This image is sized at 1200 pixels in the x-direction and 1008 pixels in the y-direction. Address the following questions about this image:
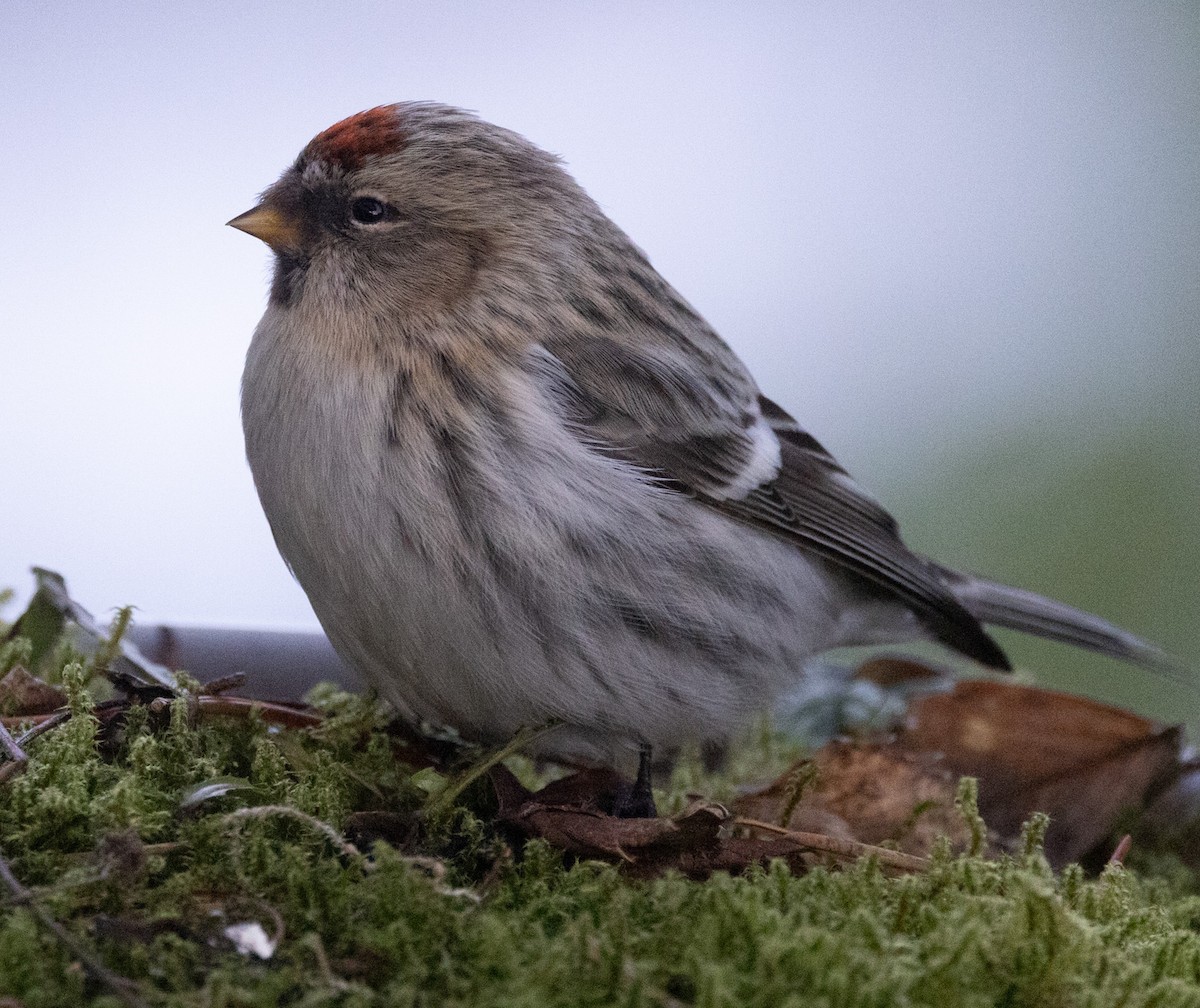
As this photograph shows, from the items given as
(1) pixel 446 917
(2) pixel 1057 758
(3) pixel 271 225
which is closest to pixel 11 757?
(1) pixel 446 917

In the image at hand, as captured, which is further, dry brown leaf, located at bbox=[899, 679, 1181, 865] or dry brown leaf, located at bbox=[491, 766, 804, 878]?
dry brown leaf, located at bbox=[899, 679, 1181, 865]

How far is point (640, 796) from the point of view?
2031 millimetres

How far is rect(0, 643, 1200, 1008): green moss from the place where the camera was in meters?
1.10

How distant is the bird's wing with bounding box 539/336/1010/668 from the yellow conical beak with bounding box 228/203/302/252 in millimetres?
494

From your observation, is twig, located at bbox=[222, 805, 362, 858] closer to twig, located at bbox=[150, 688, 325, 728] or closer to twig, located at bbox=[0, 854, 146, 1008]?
twig, located at bbox=[0, 854, 146, 1008]

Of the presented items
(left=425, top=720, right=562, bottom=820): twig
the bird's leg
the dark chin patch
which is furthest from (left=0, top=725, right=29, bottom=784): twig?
the dark chin patch

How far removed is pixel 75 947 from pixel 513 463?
1.00 m

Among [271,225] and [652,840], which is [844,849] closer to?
[652,840]

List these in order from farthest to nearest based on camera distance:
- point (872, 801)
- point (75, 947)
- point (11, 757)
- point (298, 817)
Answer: point (872, 801)
point (11, 757)
point (298, 817)
point (75, 947)

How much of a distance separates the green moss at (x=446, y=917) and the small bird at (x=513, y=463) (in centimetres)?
36

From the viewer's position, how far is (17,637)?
7.00ft

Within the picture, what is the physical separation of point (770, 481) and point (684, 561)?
0.37 m

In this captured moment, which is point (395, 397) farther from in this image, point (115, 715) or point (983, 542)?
point (983, 542)

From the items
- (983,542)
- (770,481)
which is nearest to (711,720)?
(770,481)
